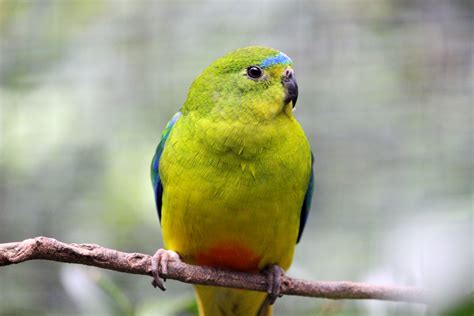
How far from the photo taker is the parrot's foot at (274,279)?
181 centimetres

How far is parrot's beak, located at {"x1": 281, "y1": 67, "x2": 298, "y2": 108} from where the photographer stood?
1.82 m

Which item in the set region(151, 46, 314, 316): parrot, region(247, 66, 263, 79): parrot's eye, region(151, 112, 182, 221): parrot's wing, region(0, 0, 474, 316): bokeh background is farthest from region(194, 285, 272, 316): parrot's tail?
region(247, 66, 263, 79): parrot's eye

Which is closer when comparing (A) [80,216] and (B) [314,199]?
(A) [80,216]

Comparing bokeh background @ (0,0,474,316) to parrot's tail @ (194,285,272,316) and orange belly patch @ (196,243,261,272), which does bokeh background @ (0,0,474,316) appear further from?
orange belly patch @ (196,243,261,272)

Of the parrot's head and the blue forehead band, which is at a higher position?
the blue forehead band

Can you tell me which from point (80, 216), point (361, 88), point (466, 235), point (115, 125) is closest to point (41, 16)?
point (115, 125)

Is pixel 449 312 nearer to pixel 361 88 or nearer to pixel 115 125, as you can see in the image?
pixel 115 125

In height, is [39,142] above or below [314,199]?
above

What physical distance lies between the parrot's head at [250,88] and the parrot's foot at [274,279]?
44cm

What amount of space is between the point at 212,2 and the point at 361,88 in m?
0.90

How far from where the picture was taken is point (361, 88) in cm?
332

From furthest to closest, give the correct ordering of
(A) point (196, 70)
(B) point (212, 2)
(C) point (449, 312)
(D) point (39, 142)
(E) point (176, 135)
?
(A) point (196, 70) → (B) point (212, 2) → (D) point (39, 142) → (E) point (176, 135) → (C) point (449, 312)

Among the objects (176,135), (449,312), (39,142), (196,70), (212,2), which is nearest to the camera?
(449,312)

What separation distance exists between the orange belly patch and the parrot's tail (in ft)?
0.73
